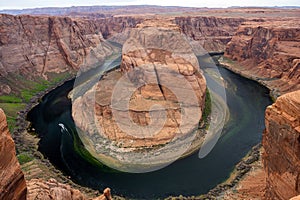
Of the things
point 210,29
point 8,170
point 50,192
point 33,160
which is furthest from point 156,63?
point 210,29

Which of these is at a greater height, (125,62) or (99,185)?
(125,62)

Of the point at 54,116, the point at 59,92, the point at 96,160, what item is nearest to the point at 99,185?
the point at 96,160

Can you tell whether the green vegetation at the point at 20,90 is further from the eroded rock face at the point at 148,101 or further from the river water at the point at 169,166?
the eroded rock face at the point at 148,101

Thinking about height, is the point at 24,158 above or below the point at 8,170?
below

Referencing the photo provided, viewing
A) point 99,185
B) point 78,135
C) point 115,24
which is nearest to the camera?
point 99,185

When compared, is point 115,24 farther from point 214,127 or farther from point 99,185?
point 99,185

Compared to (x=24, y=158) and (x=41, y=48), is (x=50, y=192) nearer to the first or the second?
(x=24, y=158)
